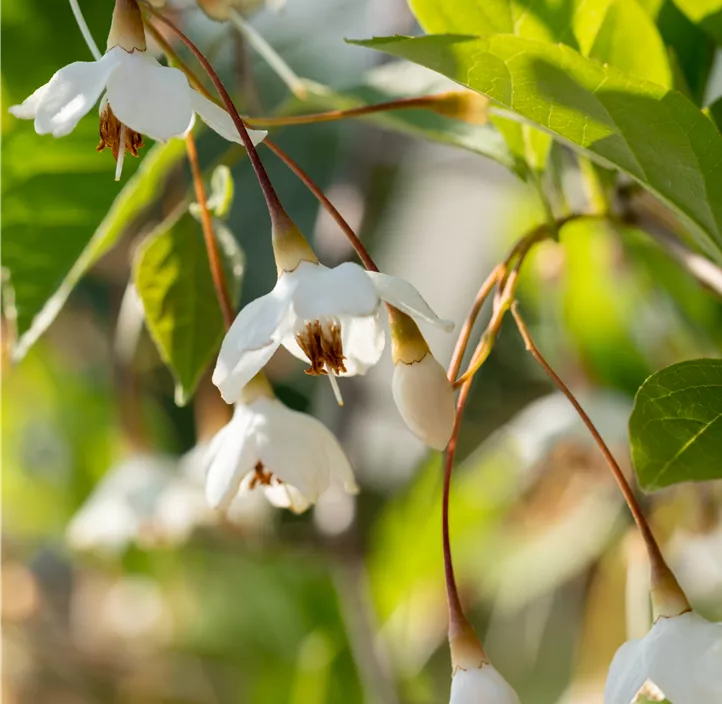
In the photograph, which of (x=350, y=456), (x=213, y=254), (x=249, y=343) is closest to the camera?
(x=249, y=343)

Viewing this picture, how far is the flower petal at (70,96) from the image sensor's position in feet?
1.15

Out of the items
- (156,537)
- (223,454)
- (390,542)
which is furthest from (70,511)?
(223,454)

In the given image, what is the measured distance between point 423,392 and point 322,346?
2.0 inches

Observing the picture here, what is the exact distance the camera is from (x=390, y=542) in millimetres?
1189

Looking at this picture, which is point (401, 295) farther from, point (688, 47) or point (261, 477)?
point (688, 47)

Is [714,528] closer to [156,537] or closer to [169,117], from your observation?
[156,537]

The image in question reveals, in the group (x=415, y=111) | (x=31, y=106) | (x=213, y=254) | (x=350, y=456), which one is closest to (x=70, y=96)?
(x=31, y=106)

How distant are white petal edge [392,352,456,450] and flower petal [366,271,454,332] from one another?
28 mm

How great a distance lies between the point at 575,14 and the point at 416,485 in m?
0.79

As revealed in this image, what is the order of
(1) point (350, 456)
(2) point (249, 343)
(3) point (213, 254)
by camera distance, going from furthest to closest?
(1) point (350, 456), (3) point (213, 254), (2) point (249, 343)

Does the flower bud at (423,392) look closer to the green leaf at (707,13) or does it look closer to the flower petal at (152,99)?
the flower petal at (152,99)

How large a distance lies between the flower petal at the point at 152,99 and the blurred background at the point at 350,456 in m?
0.21

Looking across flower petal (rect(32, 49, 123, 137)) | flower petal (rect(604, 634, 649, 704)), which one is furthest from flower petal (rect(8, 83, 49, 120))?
flower petal (rect(604, 634, 649, 704))

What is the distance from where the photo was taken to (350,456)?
41.4 inches
